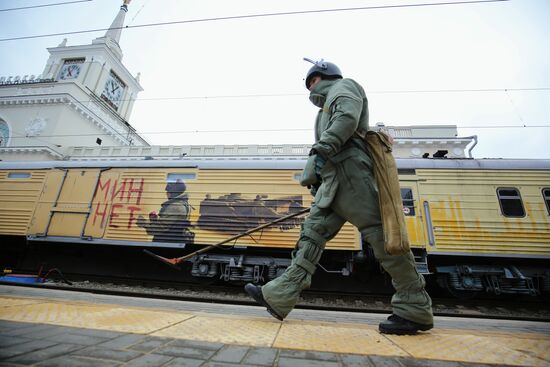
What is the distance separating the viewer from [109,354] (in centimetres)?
96

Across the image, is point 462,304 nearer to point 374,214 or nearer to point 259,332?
point 374,214

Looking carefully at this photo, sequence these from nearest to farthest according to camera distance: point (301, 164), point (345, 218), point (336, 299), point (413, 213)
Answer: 1. point (345, 218)
2. point (336, 299)
3. point (413, 213)
4. point (301, 164)

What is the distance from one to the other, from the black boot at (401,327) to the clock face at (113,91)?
33.1 m

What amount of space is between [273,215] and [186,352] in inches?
175

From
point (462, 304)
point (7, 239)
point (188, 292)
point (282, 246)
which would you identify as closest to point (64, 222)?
point (7, 239)

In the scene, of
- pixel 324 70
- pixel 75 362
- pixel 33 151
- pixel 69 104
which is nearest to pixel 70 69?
pixel 69 104

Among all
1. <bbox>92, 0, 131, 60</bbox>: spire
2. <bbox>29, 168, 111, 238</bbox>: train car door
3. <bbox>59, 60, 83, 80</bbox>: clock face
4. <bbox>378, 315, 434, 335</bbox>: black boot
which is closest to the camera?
<bbox>378, 315, 434, 335</bbox>: black boot

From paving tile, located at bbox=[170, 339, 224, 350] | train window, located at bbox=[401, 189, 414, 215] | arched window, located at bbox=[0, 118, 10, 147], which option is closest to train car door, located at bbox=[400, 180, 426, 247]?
train window, located at bbox=[401, 189, 414, 215]

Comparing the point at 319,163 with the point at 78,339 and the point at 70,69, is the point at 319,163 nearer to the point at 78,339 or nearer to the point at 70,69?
A: the point at 78,339

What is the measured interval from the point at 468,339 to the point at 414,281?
16.2 inches

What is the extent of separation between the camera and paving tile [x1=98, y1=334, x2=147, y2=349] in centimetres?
105

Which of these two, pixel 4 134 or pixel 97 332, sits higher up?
pixel 4 134

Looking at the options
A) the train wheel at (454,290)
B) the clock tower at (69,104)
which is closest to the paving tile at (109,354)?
the train wheel at (454,290)

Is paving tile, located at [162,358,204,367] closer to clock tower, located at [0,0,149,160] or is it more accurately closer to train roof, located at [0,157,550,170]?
train roof, located at [0,157,550,170]
